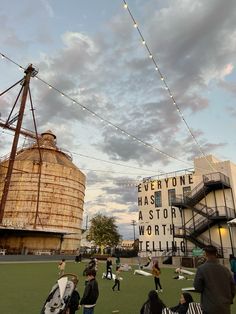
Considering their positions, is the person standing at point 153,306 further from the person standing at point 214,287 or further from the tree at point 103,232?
the tree at point 103,232

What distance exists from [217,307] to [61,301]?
3.11 meters

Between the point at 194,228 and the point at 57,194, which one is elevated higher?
the point at 57,194

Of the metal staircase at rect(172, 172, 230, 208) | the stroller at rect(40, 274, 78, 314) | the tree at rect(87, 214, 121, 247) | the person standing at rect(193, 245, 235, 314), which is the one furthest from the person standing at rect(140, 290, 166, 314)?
the tree at rect(87, 214, 121, 247)

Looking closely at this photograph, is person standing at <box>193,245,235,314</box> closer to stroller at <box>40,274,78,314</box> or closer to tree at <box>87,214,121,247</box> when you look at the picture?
stroller at <box>40,274,78,314</box>

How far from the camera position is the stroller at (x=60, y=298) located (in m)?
5.15

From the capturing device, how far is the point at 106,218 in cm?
5794

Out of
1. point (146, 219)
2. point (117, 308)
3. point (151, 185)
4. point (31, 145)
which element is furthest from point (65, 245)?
point (117, 308)

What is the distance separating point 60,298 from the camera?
5281 millimetres

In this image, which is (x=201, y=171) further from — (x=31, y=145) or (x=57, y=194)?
(x=31, y=145)

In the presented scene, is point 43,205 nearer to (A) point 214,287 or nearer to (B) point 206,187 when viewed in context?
(B) point 206,187

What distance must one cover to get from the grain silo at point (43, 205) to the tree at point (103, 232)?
31.7 feet

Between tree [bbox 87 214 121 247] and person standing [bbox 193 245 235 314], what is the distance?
173 feet

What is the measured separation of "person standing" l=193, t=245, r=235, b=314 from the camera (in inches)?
150

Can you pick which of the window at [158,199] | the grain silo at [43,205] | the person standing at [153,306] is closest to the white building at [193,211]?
the window at [158,199]
